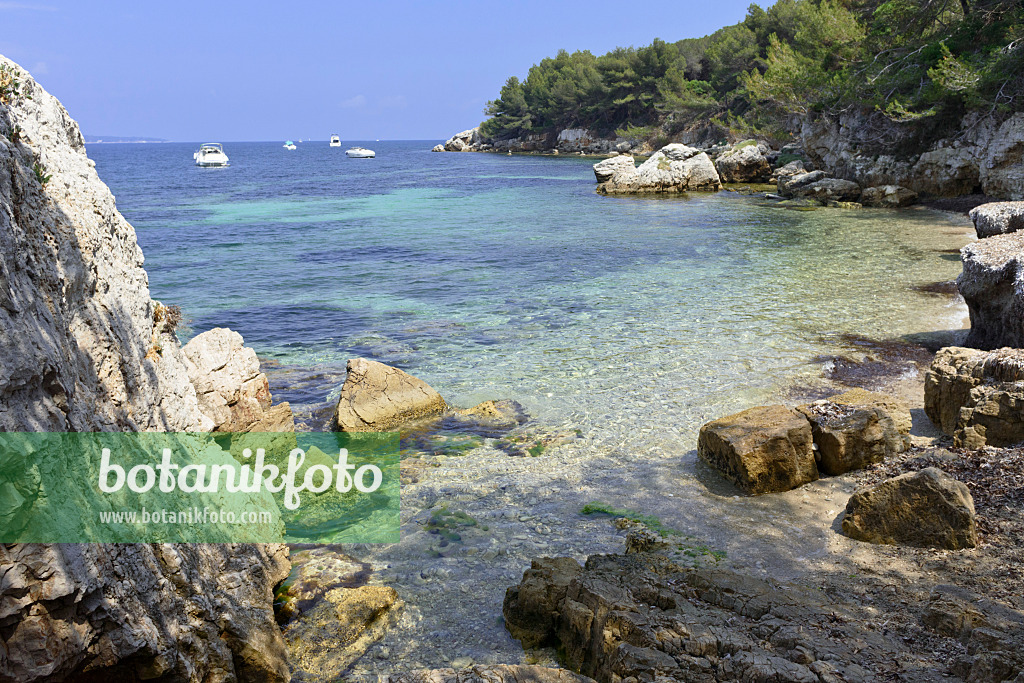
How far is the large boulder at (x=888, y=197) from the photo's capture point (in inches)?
1187

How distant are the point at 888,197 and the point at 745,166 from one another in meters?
14.2

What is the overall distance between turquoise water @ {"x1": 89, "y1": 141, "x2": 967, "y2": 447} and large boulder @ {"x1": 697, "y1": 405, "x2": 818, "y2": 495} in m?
1.67

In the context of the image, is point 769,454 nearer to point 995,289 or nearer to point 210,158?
point 995,289

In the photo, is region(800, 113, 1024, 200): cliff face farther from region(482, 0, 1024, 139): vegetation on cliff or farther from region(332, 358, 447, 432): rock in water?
region(332, 358, 447, 432): rock in water

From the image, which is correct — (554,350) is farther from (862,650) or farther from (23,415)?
(23,415)

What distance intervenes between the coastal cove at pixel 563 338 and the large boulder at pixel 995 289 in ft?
6.38

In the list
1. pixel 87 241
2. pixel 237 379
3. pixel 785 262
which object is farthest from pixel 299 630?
pixel 785 262

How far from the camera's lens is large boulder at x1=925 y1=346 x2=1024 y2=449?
6.96 m

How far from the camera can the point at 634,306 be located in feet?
52.1

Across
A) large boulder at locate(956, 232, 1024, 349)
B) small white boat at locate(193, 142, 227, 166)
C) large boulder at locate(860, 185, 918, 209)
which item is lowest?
large boulder at locate(956, 232, 1024, 349)

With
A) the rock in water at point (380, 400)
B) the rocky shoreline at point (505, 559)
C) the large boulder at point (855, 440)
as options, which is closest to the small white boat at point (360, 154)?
the rock in water at point (380, 400)

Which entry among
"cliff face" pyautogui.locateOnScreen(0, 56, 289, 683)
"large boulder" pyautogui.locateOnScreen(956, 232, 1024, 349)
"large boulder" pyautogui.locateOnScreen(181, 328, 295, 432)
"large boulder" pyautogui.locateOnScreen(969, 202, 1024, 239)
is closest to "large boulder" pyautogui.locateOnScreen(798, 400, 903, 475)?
"large boulder" pyautogui.locateOnScreen(956, 232, 1024, 349)

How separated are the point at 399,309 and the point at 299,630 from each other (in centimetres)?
1153

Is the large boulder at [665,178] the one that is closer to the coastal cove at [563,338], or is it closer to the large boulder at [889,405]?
the coastal cove at [563,338]
